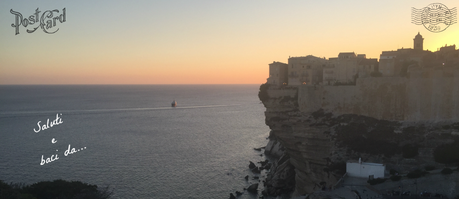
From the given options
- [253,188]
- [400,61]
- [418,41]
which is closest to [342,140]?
[253,188]

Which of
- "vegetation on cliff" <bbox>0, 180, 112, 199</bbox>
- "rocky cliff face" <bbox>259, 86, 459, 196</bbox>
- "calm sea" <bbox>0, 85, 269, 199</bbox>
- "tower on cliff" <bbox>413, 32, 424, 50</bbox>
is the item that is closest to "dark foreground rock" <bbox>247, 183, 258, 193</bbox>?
"calm sea" <bbox>0, 85, 269, 199</bbox>

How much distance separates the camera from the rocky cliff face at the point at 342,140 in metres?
22.8

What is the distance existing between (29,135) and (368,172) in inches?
2151

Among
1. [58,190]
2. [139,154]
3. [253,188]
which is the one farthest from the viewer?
[139,154]

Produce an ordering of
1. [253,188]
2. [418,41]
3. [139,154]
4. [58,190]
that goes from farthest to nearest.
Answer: [139,154] < [418,41] < [253,188] < [58,190]

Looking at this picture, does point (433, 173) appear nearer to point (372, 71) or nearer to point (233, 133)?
point (372, 71)

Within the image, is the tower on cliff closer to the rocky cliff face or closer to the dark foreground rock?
the rocky cliff face

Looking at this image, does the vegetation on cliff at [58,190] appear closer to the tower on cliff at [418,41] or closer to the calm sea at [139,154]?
the calm sea at [139,154]

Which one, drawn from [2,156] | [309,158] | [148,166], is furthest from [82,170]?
[309,158]

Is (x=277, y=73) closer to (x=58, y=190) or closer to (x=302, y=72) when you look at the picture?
(x=302, y=72)

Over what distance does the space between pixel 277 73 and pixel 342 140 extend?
11244 millimetres

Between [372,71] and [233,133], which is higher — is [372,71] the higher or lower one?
the higher one

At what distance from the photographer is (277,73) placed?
3403 centimetres

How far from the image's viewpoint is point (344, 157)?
24953 millimetres
